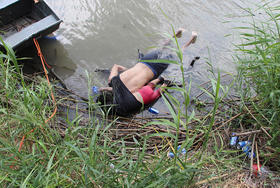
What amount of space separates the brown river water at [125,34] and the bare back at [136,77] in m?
0.57

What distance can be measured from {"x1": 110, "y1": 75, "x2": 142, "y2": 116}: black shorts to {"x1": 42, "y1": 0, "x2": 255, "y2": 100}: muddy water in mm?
549

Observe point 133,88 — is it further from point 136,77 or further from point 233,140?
point 233,140

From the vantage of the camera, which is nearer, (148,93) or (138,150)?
(138,150)

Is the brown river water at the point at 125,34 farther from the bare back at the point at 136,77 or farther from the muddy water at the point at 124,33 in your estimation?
the bare back at the point at 136,77

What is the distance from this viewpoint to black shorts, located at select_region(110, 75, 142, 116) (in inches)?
143

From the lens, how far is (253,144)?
219cm

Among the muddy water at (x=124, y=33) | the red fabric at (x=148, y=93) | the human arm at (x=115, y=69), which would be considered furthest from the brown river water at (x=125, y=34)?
the red fabric at (x=148, y=93)

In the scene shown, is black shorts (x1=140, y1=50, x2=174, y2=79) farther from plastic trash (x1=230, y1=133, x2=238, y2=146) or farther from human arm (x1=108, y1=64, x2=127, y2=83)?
plastic trash (x1=230, y1=133, x2=238, y2=146)

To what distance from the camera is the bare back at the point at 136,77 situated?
154 inches

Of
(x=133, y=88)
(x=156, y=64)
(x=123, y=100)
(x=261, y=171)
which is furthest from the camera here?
(x=156, y=64)

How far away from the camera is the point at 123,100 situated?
3.65 m

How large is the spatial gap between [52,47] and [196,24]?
13.3 ft

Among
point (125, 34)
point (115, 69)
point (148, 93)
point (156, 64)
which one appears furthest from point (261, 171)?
point (125, 34)

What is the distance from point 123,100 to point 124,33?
2.51 metres
